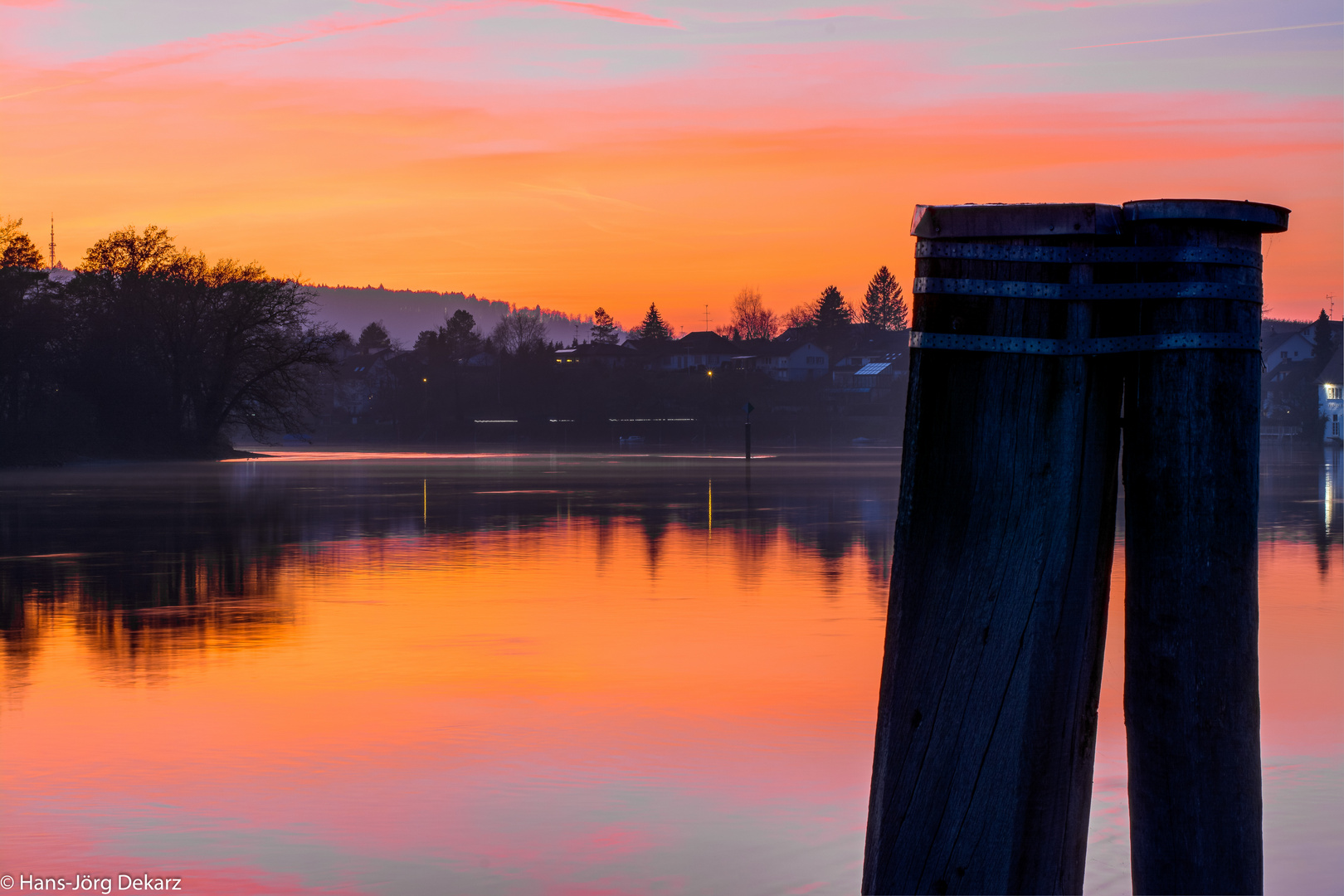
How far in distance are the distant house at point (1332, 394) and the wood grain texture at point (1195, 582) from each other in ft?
413

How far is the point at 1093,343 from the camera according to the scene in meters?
3.37

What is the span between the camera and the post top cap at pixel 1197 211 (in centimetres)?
335

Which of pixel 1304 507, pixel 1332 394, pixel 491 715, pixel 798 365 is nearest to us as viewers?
pixel 491 715

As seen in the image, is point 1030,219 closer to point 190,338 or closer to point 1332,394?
point 190,338

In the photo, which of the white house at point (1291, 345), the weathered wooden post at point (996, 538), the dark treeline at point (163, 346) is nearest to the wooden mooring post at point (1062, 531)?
the weathered wooden post at point (996, 538)

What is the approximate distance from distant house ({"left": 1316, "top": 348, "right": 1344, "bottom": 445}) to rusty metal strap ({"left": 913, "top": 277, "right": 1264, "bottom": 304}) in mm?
126121

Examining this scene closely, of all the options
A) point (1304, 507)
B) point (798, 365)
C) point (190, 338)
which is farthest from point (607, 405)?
point (1304, 507)

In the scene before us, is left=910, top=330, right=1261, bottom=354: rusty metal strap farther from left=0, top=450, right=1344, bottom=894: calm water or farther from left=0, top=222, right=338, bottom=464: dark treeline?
left=0, top=222, right=338, bottom=464: dark treeline

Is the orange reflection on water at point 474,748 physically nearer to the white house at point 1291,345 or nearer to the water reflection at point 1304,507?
the water reflection at point 1304,507

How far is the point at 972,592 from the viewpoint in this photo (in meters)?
3.41

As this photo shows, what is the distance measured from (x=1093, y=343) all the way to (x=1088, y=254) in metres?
0.20

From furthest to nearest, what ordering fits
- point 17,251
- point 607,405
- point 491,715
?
point 607,405
point 17,251
point 491,715

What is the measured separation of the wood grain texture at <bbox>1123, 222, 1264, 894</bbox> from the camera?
11.0 ft

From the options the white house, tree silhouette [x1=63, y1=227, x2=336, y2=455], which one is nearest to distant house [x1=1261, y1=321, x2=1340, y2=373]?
the white house
